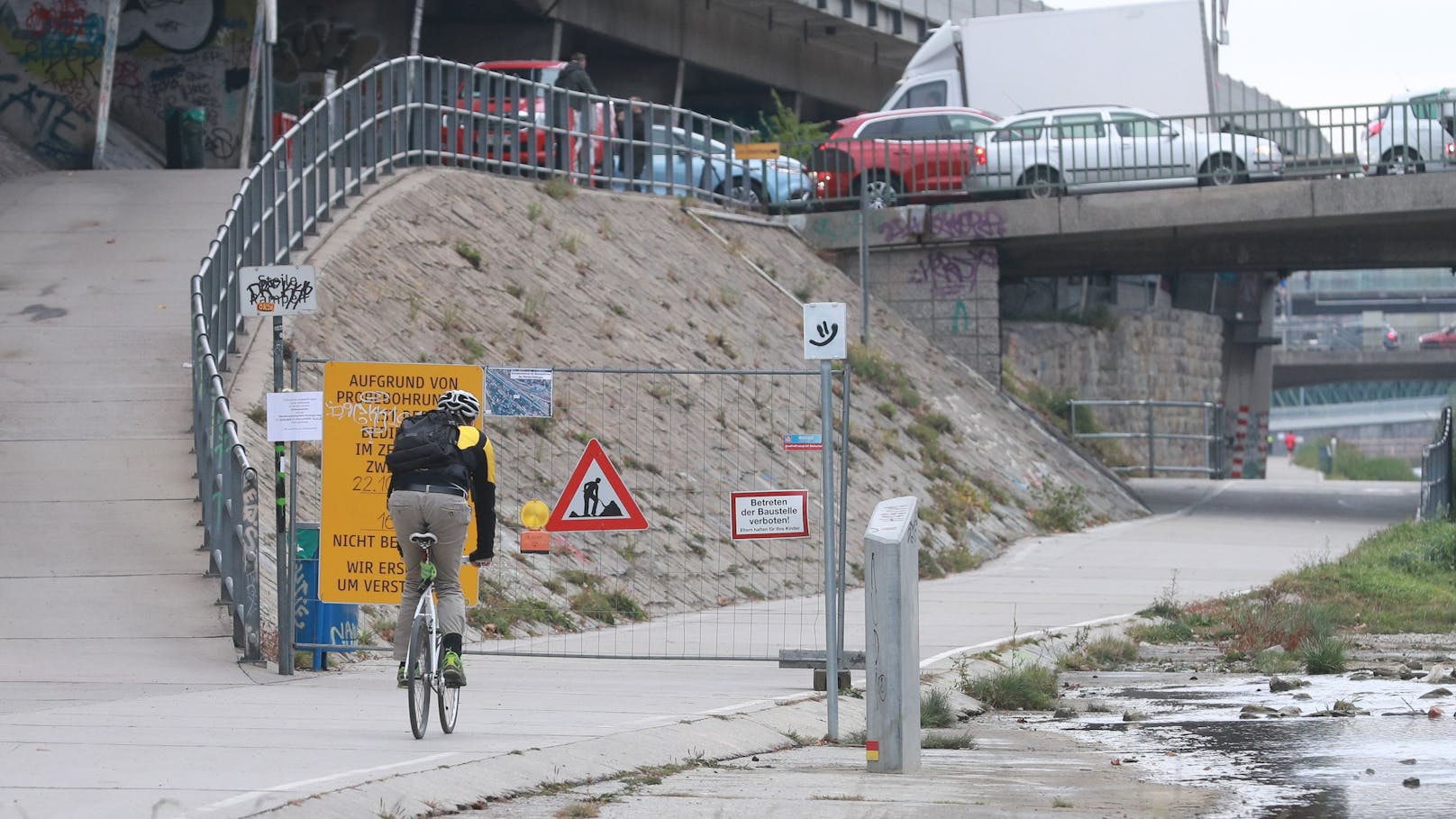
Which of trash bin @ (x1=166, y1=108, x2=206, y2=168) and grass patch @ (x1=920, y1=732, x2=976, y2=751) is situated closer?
Result: grass patch @ (x1=920, y1=732, x2=976, y2=751)

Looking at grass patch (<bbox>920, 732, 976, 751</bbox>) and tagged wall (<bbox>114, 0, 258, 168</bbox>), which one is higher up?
tagged wall (<bbox>114, 0, 258, 168</bbox>)

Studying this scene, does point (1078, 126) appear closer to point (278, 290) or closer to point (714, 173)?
point (714, 173)

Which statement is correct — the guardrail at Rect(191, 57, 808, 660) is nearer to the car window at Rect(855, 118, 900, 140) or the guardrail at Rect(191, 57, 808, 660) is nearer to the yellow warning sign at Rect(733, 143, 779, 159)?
the yellow warning sign at Rect(733, 143, 779, 159)

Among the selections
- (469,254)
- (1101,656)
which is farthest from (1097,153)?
(1101,656)

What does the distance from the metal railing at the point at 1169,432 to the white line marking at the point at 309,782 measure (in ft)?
80.6

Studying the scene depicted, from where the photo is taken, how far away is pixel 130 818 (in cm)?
711

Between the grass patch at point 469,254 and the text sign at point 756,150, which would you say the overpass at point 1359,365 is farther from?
the grass patch at point 469,254

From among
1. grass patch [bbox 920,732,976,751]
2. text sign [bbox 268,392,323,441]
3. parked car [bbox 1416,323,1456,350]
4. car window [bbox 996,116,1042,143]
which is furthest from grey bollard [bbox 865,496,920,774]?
parked car [bbox 1416,323,1456,350]

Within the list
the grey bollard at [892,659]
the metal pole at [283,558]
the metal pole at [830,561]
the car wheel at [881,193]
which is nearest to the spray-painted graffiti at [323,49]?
the car wheel at [881,193]

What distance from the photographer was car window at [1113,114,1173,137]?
29.9 meters

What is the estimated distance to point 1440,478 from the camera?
84.2ft

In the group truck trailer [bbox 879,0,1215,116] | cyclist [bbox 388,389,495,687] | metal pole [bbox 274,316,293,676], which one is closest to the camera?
cyclist [bbox 388,389,495,687]

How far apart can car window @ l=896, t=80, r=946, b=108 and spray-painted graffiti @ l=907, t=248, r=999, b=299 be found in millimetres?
7915

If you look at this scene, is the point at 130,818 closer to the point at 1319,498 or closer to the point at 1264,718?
the point at 1264,718
